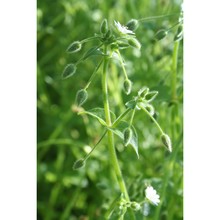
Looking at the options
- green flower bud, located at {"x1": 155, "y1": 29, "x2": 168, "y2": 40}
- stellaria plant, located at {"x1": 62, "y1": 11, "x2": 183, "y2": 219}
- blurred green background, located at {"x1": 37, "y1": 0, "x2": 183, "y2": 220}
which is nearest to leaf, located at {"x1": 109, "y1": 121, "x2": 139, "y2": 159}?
stellaria plant, located at {"x1": 62, "y1": 11, "x2": 183, "y2": 219}

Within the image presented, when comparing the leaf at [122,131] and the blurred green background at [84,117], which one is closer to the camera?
the leaf at [122,131]

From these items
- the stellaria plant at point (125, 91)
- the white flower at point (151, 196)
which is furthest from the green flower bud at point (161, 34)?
the white flower at point (151, 196)

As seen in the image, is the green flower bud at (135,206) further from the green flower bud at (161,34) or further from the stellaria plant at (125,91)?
the green flower bud at (161,34)

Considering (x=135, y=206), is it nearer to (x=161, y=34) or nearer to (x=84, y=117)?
(x=161, y=34)

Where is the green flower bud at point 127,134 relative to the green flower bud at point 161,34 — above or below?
below

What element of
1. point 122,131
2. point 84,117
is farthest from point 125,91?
point 84,117
